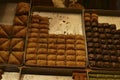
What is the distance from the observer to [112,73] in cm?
315

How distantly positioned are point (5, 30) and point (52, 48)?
2.33 feet

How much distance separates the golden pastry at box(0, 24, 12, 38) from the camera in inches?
134

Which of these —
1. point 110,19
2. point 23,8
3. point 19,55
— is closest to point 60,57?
point 19,55

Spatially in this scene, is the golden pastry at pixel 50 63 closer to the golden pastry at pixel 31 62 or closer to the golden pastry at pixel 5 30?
the golden pastry at pixel 31 62

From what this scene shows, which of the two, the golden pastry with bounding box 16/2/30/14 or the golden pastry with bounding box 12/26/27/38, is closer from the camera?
the golden pastry with bounding box 12/26/27/38

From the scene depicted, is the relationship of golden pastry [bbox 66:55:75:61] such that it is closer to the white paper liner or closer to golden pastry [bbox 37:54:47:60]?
golden pastry [bbox 37:54:47:60]

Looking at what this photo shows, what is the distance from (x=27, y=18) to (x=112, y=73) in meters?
1.42

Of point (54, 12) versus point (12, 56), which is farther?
point (54, 12)

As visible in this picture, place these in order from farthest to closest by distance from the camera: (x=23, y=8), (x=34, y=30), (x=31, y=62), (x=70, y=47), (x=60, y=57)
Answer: (x=23, y=8)
(x=34, y=30)
(x=70, y=47)
(x=60, y=57)
(x=31, y=62)

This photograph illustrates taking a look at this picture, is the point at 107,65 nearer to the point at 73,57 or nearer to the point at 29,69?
the point at 73,57

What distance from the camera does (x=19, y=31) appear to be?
3.43 metres

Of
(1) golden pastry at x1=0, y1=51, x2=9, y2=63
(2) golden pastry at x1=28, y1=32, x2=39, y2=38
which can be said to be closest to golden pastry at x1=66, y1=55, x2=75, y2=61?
(2) golden pastry at x1=28, y1=32, x2=39, y2=38

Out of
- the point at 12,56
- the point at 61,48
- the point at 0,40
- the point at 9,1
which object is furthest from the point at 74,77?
the point at 9,1

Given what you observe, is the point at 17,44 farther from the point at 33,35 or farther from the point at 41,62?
the point at 41,62
